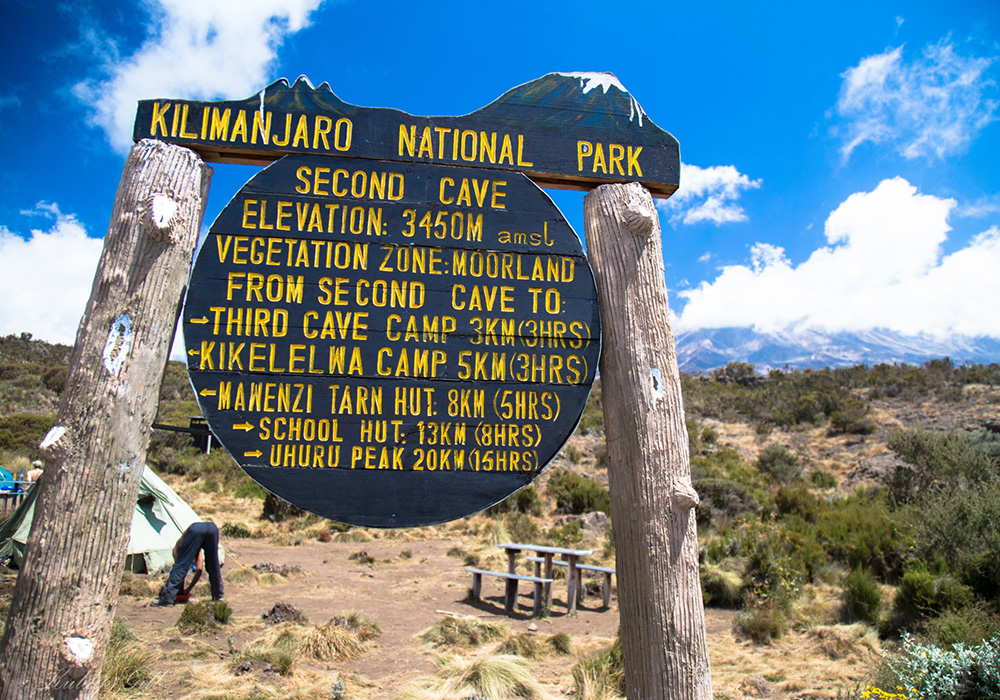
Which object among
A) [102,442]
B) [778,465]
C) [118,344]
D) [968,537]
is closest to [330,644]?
[102,442]

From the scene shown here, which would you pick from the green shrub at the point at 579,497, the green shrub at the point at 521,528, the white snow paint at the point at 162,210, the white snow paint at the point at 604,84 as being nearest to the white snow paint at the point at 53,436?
the white snow paint at the point at 162,210

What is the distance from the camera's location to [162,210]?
2.53 metres

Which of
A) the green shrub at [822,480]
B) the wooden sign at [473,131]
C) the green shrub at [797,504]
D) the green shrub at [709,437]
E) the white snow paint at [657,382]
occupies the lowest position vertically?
the green shrub at [797,504]

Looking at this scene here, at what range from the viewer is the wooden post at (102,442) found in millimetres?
2238

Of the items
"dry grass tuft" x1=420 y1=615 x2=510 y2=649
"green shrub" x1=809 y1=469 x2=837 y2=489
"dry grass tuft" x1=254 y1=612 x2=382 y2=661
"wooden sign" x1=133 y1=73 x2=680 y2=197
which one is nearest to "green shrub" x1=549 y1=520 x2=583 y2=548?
"dry grass tuft" x1=420 y1=615 x2=510 y2=649

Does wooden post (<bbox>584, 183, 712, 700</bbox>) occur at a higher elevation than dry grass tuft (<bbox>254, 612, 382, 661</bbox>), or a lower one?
higher

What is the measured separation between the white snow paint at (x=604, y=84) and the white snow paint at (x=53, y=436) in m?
2.58

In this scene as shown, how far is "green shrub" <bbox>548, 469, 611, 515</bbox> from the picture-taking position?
Answer: 54.3 ft

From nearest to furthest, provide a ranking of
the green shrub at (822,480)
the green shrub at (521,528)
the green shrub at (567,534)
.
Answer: the green shrub at (567,534)
the green shrub at (521,528)
the green shrub at (822,480)

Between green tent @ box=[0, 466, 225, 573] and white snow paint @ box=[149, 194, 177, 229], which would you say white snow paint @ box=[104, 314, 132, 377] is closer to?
white snow paint @ box=[149, 194, 177, 229]

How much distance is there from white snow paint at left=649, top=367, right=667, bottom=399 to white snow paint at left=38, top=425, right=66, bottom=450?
7.43 feet

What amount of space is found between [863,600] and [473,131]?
778 cm

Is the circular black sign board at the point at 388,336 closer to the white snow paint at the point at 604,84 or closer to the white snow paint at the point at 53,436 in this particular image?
the white snow paint at the point at 53,436

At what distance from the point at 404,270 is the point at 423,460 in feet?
2.61
